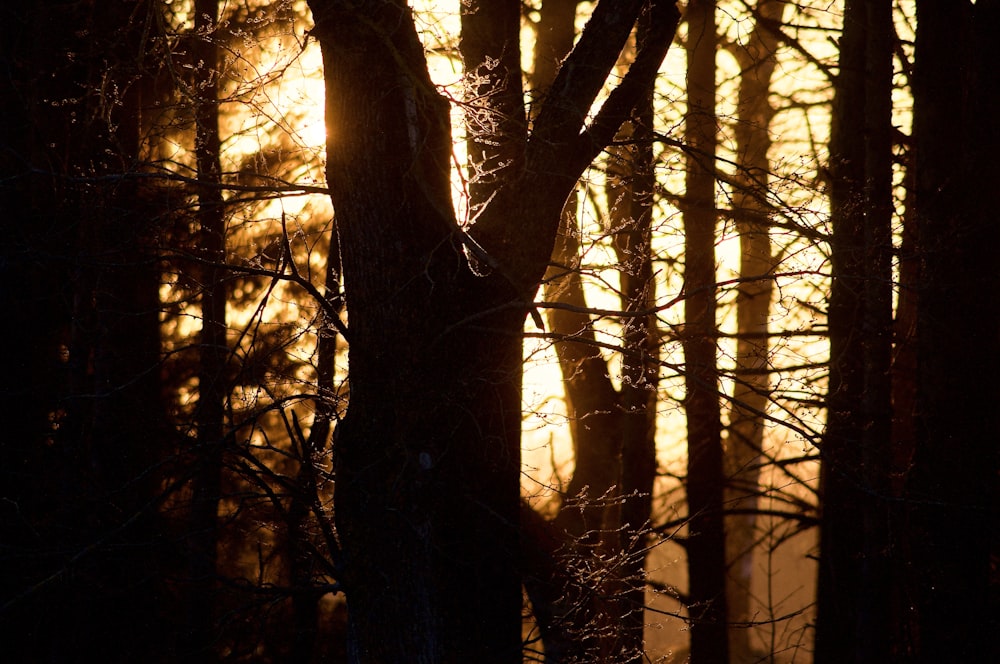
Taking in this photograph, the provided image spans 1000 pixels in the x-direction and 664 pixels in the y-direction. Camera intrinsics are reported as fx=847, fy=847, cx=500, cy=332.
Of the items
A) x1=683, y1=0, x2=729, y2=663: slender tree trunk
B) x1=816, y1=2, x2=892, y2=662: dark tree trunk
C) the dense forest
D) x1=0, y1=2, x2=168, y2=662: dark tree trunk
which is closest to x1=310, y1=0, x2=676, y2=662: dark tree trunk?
the dense forest

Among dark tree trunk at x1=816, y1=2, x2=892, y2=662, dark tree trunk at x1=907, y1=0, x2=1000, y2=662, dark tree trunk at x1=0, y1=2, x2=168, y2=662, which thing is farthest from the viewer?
dark tree trunk at x1=0, y1=2, x2=168, y2=662

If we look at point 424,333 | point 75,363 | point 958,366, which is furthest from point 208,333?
point 958,366

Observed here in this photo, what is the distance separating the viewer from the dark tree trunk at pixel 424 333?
4.46 meters

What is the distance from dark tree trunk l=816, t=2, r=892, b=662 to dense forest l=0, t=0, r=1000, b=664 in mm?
44

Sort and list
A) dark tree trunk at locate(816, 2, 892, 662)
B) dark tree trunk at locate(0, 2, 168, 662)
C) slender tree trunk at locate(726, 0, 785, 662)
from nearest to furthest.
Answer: slender tree trunk at locate(726, 0, 785, 662)
dark tree trunk at locate(816, 2, 892, 662)
dark tree trunk at locate(0, 2, 168, 662)

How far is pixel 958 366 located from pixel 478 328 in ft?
14.2

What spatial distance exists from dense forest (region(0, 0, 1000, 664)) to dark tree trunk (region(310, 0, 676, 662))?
0.02 metres

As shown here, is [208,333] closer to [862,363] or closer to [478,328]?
[478,328]

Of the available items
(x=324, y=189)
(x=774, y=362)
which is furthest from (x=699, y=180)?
(x=324, y=189)

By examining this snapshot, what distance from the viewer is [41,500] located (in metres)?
7.42

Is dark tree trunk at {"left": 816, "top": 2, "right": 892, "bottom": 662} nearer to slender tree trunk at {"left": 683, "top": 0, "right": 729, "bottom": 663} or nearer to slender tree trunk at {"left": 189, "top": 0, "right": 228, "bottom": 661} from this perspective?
slender tree trunk at {"left": 683, "top": 0, "right": 729, "bottom": 663}

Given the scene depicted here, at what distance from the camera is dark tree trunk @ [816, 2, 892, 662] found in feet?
22.0

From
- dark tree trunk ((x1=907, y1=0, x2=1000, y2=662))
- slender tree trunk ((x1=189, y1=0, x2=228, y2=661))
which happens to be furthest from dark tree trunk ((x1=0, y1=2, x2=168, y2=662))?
dark tree trunk ((x1=907, y1=0, x2=1000, y2=662))

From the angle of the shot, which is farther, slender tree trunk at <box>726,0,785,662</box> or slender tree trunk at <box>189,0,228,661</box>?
slender tree trunk at <box>189,0,228,661</box>
